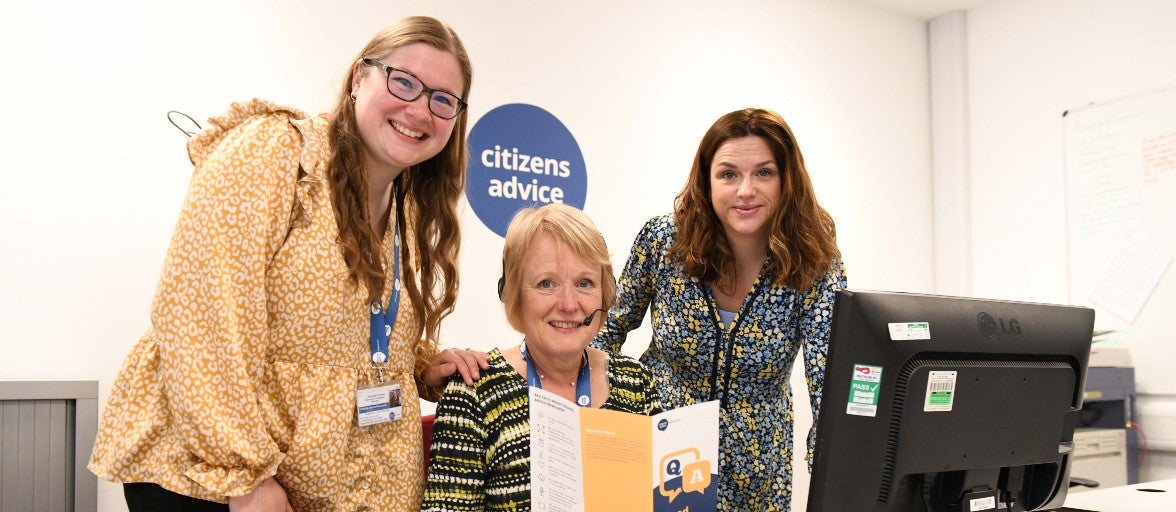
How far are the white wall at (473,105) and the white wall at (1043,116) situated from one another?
0.34m

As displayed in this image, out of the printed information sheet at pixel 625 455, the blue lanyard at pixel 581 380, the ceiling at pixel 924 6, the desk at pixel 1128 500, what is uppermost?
the ceiling at pixel 924 6

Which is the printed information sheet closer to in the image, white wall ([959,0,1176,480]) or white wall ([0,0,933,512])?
white wall ([0,0,933,512])

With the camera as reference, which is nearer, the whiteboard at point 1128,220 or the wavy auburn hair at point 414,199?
the wavy auburn hair at point 414,199

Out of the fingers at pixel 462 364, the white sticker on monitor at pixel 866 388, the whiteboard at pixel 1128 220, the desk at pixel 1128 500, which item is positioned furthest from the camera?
the whiteboard at pixel 1128 220

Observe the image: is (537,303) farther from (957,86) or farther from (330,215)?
(957,86)

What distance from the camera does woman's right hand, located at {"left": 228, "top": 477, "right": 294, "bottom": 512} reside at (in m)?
1.32

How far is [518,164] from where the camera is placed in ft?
12.2

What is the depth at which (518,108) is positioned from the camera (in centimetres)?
373

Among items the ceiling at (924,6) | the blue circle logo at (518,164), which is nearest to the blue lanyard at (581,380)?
the blue circle logo at (518,164)

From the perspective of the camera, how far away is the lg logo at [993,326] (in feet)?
3.83

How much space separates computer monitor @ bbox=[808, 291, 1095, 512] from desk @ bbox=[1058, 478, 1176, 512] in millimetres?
611

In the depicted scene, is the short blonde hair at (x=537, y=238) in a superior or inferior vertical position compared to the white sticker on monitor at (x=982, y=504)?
superior

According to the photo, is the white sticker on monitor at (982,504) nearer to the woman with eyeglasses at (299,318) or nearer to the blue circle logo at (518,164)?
the woman with eyeglasses at (299,318)

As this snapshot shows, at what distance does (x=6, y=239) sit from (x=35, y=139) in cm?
31
